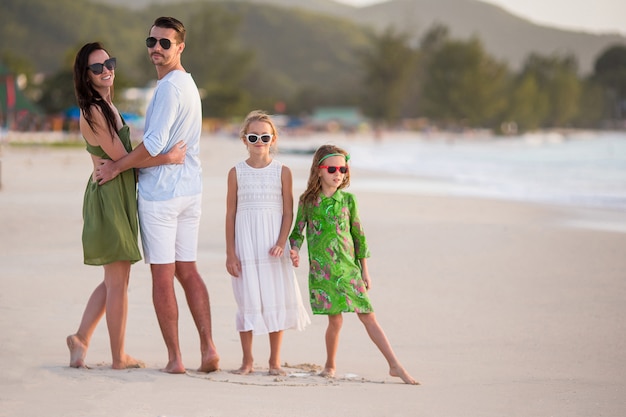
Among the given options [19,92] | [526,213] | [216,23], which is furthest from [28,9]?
[526,213]

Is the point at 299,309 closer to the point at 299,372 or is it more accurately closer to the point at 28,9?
the point at 299,372

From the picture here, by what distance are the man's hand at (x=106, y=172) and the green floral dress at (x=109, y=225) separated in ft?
0.13

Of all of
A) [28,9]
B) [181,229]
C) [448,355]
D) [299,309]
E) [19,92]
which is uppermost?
[28,9]

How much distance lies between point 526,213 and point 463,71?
137721 millimetres

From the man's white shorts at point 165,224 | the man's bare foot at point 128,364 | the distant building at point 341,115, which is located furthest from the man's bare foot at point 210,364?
the distant building at point 341,115

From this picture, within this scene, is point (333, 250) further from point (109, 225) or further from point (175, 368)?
point (109, 225)

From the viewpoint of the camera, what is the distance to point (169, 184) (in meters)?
4.76

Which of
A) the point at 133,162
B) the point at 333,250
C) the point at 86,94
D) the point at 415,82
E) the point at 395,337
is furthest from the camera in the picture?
the point at 415,82

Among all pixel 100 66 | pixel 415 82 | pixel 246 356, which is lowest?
pixel 246 356

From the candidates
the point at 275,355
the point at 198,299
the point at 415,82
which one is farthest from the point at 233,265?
the point at 415,82

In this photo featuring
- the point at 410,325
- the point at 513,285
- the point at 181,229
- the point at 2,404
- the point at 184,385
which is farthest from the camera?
the point at 513,285

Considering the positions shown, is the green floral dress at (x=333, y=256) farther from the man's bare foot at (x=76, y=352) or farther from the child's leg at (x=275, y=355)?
the man's bare foot at (x=76, y=352)

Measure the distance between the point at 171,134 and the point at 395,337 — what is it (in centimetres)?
212

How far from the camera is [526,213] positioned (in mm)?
14719
